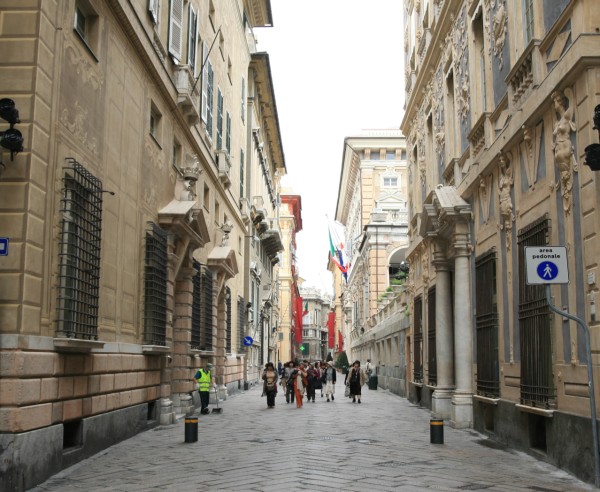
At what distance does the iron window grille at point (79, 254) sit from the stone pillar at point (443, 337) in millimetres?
10666

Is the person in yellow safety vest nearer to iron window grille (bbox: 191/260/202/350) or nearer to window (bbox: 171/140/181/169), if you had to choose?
iron window grille (bbox: 191/260/202/350)

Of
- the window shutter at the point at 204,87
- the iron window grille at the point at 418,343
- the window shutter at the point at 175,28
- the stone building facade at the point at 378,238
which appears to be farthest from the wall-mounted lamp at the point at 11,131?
the stone building facade at the point at 378,238

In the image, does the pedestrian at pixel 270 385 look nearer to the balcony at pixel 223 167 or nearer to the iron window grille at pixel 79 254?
the balcony at pixel 223 167

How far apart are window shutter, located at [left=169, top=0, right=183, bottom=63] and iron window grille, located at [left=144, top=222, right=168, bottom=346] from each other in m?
4.46

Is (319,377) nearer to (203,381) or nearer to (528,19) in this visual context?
(203,381)

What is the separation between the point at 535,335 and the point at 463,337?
5.36 m

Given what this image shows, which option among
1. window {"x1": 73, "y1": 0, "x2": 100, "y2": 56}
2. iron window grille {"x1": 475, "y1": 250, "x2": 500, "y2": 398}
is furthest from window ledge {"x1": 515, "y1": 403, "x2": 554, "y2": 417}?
window {"x1": 73, "y1": 0, "x2": 100, "y2": 56}

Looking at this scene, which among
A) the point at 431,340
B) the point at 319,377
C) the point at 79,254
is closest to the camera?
the point at 79,254

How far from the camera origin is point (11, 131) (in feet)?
29.1

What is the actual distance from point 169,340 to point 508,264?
8100 mm

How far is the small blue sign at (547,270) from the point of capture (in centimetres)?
873

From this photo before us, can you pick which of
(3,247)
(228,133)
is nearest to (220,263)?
(228,133)

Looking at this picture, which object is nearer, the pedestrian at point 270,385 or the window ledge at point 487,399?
the window ledge at point 487,399

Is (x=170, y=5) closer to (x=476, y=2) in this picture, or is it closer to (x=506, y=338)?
(x=476, y=2)
